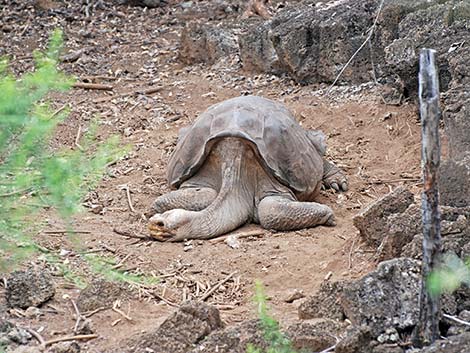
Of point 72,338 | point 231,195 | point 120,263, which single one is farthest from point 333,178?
point 72,338

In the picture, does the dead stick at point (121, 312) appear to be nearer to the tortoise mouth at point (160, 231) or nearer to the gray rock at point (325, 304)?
the gray rock at point (325, 304)

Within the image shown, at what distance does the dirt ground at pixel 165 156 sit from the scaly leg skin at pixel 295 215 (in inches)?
3.1

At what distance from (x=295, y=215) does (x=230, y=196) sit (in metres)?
0.49

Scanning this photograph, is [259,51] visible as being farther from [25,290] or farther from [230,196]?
[25,290]

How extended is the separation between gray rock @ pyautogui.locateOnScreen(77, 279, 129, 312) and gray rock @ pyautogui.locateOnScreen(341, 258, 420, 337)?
5.06ft

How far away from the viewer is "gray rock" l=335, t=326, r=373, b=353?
13.6 ft

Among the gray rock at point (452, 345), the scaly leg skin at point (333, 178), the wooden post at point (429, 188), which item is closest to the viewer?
the gray rock at point (452, 345)

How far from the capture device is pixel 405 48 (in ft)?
28.1

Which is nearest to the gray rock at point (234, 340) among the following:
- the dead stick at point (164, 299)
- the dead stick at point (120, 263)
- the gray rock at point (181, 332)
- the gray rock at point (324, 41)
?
the gray rock at point (181, 332)

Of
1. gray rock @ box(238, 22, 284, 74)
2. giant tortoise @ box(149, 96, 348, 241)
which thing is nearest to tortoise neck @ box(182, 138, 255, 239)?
giant tortoise @ box(149, 96, 348, 241)

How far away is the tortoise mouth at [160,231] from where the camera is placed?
23.4ft

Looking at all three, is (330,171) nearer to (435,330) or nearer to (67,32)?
(435,330)

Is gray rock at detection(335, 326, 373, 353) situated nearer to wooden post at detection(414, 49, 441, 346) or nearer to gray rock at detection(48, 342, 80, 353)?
wooden post at detection(414, 49, 441, 346)

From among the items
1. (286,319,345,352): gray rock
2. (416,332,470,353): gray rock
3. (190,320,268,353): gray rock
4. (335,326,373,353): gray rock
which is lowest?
(190,320,268,353): gray rock
